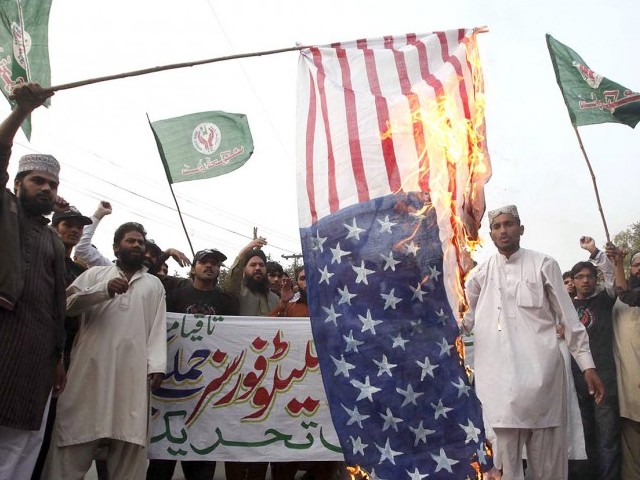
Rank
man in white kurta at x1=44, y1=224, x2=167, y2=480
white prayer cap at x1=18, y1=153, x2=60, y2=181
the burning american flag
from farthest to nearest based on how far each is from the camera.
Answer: man in white kurta at x1=44, y1=224, x2=167, y2=480, white prayer cap at x1=18, y1=153, x2=60, y2=181, the burning american flag

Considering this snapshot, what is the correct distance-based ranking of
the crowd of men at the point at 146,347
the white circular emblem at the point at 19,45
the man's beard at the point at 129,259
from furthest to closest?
the man's beard at the point at 129,259 < the white circular emblem at the point at 19,45 < the crowd of men at the point at 146,347

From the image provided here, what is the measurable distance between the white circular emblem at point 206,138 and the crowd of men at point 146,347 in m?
2.91

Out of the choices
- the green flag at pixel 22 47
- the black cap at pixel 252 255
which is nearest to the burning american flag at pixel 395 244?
the green flag at pixel 22 47

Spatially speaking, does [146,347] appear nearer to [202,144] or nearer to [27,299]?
[27,299]

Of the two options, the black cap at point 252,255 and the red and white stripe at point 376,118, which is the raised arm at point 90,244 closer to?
the black cap at point 252,255

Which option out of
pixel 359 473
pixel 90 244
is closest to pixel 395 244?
pixel 359 473

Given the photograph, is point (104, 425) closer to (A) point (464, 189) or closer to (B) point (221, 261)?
(B) point (221, 261)

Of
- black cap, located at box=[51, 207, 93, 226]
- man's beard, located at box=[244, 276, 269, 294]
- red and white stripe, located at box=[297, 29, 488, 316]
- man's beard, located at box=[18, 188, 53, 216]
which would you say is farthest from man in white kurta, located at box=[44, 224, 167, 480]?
man's beard, located at box=[244, 276, 269, 294]

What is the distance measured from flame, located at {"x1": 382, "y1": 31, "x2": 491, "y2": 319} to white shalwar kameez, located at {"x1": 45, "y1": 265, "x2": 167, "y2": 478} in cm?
213

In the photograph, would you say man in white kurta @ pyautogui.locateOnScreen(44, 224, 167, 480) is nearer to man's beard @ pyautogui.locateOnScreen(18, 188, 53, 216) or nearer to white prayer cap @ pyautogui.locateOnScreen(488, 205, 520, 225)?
man's beard @ pyautogui.locateOnScreen(18, 188, 53, 216)

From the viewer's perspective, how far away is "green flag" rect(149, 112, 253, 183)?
27.1 ft

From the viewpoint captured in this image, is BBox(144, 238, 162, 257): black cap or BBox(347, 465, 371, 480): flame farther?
BBox(144, 238, 162, 257): black cap

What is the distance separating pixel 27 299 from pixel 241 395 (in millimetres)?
2299

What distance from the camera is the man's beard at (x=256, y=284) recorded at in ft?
20.3
